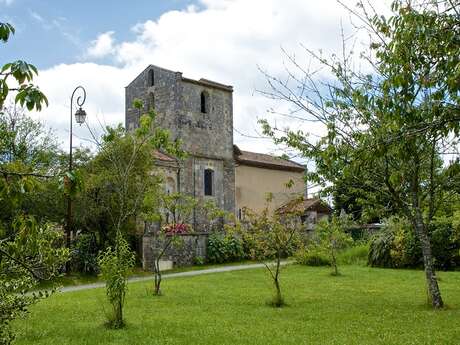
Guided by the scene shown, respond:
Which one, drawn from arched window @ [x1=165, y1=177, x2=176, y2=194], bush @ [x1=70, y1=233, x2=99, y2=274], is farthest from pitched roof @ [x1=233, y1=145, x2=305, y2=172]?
bush @ [x1=70, y1=233, x2=99, y2=274]

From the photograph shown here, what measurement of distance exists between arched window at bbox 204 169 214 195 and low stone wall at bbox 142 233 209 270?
6356 millimetres

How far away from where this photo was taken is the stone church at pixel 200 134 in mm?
33844

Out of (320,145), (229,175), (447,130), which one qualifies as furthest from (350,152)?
(229,175)

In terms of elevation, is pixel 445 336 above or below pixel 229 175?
below

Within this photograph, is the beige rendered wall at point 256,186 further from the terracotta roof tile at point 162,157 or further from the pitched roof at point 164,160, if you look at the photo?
the terracotta roof tile at point 162,157

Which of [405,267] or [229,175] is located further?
[229,175]

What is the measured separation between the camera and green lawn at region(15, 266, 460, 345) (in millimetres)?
9039

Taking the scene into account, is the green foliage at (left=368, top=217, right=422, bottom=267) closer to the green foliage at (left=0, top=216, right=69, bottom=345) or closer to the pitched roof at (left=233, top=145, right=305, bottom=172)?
the pitched roof at (left=233, top=145, right=305, bottom=172)

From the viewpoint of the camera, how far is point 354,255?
2814 cm

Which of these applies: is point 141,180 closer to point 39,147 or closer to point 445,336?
point 39,147

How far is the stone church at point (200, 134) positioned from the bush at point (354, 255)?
561 cm

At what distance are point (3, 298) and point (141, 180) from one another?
1900 centimetres

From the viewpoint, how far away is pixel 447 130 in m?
5.53

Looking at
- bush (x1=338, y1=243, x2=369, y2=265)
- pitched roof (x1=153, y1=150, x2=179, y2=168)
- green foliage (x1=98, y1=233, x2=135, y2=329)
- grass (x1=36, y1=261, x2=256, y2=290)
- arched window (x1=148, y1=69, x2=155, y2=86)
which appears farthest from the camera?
arched window (x1=148, y1=69, x2=155, y2=86)
